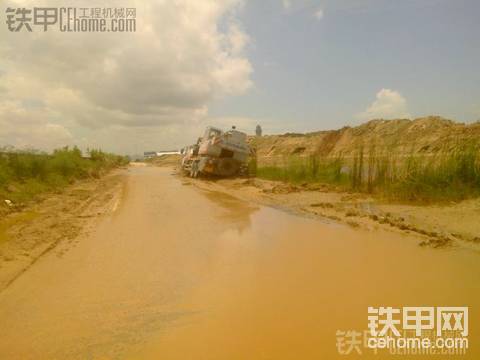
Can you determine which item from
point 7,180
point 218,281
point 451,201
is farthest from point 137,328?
point 7,180

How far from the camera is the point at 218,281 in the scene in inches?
179

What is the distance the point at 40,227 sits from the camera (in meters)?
7.72

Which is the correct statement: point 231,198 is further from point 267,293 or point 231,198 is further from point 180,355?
point 180,355

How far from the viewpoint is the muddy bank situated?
634 centimetres

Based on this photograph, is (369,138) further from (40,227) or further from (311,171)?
(40,227)

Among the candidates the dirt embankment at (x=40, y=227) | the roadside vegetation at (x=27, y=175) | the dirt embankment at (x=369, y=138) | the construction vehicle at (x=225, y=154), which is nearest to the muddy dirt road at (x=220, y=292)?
the dirt embankment at (x=40, y=227)

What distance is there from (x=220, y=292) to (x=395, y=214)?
552cm

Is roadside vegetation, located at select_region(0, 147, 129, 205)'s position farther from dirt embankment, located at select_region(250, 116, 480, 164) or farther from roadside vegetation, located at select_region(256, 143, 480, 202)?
dirt embankment, located at select_region(250, 116, 480, 164)

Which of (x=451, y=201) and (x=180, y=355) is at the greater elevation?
(x=451, y=201)

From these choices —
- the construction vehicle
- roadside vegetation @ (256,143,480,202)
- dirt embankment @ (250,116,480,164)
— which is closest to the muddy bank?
roadside vegetation @ (256,143,480,202)

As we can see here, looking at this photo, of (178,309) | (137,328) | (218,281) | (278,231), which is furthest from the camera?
(278,231)

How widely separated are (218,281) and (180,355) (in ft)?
5.27

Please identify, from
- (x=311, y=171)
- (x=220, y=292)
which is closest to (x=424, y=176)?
(x=311, y=171)

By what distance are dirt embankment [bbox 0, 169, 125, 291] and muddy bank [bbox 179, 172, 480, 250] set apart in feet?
16.6
